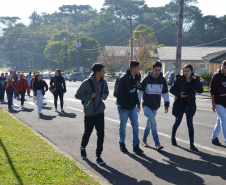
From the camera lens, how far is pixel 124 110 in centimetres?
698

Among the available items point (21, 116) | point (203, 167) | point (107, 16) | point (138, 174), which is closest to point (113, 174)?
point (138, 174)

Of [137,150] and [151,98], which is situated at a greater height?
[151,98]

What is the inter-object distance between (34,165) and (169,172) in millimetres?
2260

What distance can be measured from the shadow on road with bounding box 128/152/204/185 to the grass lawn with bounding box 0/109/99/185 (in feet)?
3.96

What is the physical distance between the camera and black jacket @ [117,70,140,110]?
6848 millimetres

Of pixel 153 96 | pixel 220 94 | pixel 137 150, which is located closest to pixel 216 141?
pixel 220 94

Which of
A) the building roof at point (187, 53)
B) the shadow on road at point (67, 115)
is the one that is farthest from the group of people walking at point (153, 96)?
the building roof at point (187, 53)

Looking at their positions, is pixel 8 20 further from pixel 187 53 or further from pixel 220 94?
pixel 220 94

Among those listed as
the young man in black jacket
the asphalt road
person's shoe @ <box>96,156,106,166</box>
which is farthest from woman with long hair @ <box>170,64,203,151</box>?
person's shoe @ <box>96,156,106,166</box>

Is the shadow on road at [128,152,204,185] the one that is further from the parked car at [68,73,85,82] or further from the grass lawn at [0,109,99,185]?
the parked car at [68,73,85,82]

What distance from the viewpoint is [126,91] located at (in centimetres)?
687

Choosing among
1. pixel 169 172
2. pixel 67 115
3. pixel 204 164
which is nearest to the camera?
pixel 169 172

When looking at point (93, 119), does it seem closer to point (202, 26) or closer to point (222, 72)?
point (222, 72)

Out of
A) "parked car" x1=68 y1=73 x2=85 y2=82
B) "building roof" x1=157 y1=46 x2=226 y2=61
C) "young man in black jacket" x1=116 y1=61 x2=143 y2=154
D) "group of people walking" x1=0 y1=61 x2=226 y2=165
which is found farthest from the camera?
"building roof" x1=157 y1=46 x2=226 y2=61
